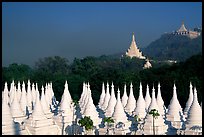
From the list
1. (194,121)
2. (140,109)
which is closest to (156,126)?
(194,121)

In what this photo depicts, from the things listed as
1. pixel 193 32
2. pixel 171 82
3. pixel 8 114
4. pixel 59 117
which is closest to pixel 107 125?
pixel 59 117

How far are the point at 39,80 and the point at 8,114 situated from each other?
37.3m

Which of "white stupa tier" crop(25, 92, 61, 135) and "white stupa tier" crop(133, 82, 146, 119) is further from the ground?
"white stupa tier" crop(133, 82, 146, 119)

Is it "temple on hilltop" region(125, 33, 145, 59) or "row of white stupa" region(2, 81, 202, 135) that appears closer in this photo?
"row of white stupa" region(2, 81, 202, 135)

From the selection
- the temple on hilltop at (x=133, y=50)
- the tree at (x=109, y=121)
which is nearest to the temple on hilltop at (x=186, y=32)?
the temple on hilltop at (x=133, y=50)

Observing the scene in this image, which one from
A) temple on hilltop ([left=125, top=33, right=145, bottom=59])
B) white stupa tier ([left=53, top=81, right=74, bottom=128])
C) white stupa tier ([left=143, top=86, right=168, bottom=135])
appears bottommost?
white stupa tier ([left=143, top=86, right=168, bottom=135])

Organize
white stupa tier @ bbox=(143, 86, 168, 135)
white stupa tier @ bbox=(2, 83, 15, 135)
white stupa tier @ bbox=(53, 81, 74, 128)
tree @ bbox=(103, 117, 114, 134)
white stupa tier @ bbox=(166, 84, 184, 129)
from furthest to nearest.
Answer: white stupa tier @ bbox=(53, 81, 74, 128) < white stupa tier @ bbox=(166, 84, 184, 129) < white stupa tier @ bbox=(143, 86, 168, 135) < tree @ bbox=(103, 117, 114, 134) < white stupa tier @ bbox=(2, 83, 15, 135)

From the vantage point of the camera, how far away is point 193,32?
173000 millimetres

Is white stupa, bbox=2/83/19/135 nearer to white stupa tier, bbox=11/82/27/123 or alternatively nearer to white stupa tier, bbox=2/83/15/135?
white stupa tier, bbox=2/83/15/135

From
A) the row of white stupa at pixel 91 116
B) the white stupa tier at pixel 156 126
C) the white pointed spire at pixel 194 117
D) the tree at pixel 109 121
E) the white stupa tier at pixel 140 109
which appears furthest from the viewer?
the white stupa tier at pixel 140 109

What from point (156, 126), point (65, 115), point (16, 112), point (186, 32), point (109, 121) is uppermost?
point (186, 32)

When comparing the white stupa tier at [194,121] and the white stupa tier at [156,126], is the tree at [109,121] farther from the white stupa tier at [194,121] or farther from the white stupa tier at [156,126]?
the white stupa tier at [194,121]

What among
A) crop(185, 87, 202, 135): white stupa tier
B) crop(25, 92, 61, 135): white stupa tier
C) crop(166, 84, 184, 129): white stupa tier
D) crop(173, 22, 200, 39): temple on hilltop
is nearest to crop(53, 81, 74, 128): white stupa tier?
crop(25, 92, 61, 135): white stupa tier

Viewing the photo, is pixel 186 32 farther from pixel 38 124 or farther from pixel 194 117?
pixel 38 124
